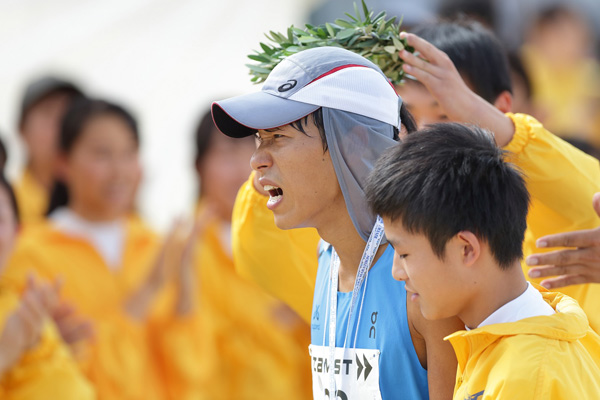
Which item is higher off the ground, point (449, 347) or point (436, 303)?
point (436, 303)

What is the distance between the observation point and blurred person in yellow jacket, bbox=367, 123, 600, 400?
2.11 m

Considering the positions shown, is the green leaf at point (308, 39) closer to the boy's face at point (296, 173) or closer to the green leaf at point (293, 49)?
the green leaf at point (293, 49)

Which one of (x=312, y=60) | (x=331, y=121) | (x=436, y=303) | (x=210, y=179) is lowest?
(x=210, y=179)

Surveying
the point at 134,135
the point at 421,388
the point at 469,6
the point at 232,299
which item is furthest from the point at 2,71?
the point at 421,388

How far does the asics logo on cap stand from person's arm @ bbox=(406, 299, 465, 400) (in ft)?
2.13

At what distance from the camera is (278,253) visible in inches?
124

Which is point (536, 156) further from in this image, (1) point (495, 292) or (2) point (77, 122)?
(2) point (77, 122)

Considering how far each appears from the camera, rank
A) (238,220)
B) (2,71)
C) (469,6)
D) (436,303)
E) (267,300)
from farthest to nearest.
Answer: (469,6)
(2,71)
(267,300)
(238,220)
(436,303)

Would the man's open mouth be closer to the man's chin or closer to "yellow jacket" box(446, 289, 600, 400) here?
the man's chin

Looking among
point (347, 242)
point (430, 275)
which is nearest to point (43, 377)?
point (347, 242)

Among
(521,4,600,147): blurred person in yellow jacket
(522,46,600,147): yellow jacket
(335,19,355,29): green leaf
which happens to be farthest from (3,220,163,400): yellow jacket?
(521,4,600,147): blurred person in yellow jacket

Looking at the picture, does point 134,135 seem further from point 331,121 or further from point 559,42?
point 559,42

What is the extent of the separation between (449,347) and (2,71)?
5648 millimetres

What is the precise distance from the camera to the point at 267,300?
5.96 meters
